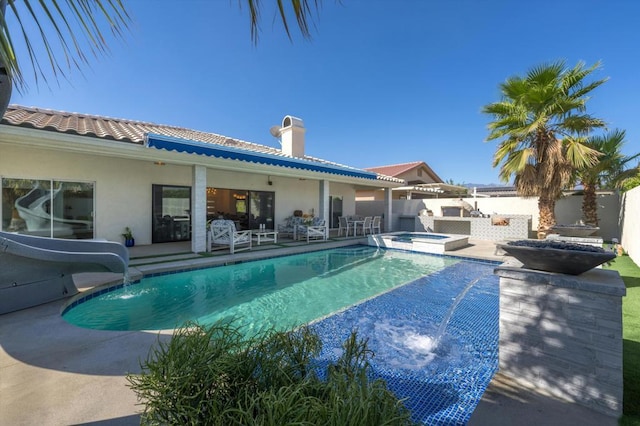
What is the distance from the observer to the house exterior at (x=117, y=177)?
9867 millimetres

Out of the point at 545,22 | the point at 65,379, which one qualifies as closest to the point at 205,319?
the point at 65,379

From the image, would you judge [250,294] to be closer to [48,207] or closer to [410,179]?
[48,207]

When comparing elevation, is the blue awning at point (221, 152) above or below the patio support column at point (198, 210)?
above

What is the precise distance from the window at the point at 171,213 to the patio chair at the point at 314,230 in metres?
6.59

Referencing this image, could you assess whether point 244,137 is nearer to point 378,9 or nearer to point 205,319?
point 378,9

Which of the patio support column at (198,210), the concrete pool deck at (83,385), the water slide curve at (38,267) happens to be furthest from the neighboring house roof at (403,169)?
the concrete pool deck at (83,385)

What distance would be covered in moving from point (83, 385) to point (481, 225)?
21211 mm

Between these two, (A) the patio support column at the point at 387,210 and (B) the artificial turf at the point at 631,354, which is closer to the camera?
(B) the artificial turf at the point at 631,354

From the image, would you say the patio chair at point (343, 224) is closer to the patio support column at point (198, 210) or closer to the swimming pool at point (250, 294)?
the swimming pool at point (250, 294)

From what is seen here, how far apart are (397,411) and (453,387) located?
2.57m

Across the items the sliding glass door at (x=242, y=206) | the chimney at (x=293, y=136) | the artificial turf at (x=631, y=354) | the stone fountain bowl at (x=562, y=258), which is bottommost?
the artificial turf at (x=631, y=354)

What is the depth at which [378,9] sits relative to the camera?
12609 mm

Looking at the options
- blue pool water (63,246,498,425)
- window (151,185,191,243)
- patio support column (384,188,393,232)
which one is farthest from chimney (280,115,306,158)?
blue pool water (63,246,498,425)

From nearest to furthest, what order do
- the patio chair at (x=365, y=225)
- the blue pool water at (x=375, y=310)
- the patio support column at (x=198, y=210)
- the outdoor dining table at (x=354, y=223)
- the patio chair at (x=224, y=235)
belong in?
the blue pool water at (x=375, y=310), the patio support column at (x=198, y=210), the patio chair at (x=224, y=235), the outdoor dining table at (x=354, y=223), the patio chair at (x=365, y=225)
